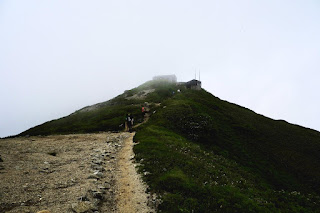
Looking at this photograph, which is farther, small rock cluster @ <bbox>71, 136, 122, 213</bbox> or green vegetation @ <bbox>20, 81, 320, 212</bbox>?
green vegetation @ <bbox>20, 81, 320, 212</bbox>

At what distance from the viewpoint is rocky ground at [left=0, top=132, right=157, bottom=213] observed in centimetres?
1252

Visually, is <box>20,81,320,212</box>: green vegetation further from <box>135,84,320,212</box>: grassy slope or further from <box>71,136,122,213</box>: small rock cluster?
<box>71,136,122,213</box>: small rock cluster

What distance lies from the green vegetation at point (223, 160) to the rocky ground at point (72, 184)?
190 centimetres

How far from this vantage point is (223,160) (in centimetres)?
3209

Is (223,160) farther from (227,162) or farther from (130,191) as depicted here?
(130,191)

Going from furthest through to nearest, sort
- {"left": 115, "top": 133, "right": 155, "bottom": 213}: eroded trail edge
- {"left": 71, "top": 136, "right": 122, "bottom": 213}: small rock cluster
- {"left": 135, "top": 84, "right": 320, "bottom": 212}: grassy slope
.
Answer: {"left": 135, "top": 84, "right": 320, "bottom": 212}: grassy slope → {"left": 115, "top": 133, "right": 155, "bottom": 213}: eroded trail edge → {"left": 71, "top": 136, "right": 122, "bottom": 213}: small rock cluster

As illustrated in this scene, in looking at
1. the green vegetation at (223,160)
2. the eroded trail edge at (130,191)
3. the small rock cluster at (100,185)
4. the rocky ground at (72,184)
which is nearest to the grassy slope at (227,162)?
the green vegetation at (223,160)

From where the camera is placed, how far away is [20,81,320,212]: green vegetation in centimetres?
1571

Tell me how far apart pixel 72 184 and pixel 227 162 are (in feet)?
82.5

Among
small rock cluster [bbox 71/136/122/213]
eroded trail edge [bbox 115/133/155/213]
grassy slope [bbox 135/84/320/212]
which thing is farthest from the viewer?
grassy slope [bbox 135/84/320/212]

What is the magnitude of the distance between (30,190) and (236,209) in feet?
51.9

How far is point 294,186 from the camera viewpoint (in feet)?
119

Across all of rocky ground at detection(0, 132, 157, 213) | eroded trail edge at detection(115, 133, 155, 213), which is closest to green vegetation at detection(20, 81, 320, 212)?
eroded trail edge at detection(115, 133, 155, 213)

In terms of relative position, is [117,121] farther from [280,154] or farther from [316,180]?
[316,180]
